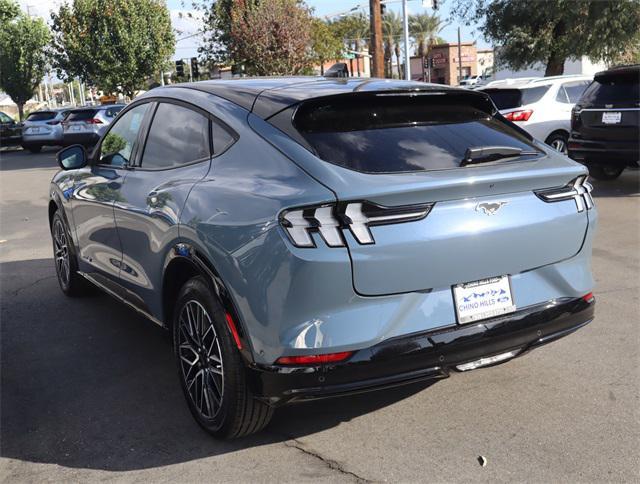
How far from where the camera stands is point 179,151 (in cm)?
409

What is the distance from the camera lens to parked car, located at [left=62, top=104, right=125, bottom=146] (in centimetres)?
2388

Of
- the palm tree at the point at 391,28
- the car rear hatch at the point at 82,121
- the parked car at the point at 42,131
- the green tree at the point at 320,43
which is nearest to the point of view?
the car rear hatch at the point at 82,121

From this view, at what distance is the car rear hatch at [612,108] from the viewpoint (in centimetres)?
977

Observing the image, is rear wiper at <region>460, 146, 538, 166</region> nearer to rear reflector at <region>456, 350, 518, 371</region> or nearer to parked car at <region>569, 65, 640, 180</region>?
rear reflector at <region>456, 350, 518, 371</region>

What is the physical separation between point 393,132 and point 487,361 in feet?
3.79

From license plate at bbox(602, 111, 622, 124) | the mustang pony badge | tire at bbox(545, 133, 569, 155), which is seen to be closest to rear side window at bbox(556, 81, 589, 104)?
tire at bbox(545, 133, 569, 155)

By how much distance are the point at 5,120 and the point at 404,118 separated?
31.0m

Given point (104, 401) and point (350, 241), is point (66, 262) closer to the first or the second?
point (104, 401)

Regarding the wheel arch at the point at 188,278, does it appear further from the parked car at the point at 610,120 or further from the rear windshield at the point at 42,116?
the rear windshield at the point at 42,116

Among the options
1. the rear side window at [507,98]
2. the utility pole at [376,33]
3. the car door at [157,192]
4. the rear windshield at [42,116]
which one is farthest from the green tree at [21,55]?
the car door at [157,192]

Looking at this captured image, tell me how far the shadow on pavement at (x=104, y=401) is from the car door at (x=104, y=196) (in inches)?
19.3

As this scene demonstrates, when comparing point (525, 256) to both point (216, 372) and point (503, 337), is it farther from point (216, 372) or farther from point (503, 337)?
point (216, 372)

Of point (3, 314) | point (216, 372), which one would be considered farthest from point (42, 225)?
point (216, 372)

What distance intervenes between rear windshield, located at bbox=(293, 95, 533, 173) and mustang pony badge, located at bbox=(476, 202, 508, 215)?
23 cm
